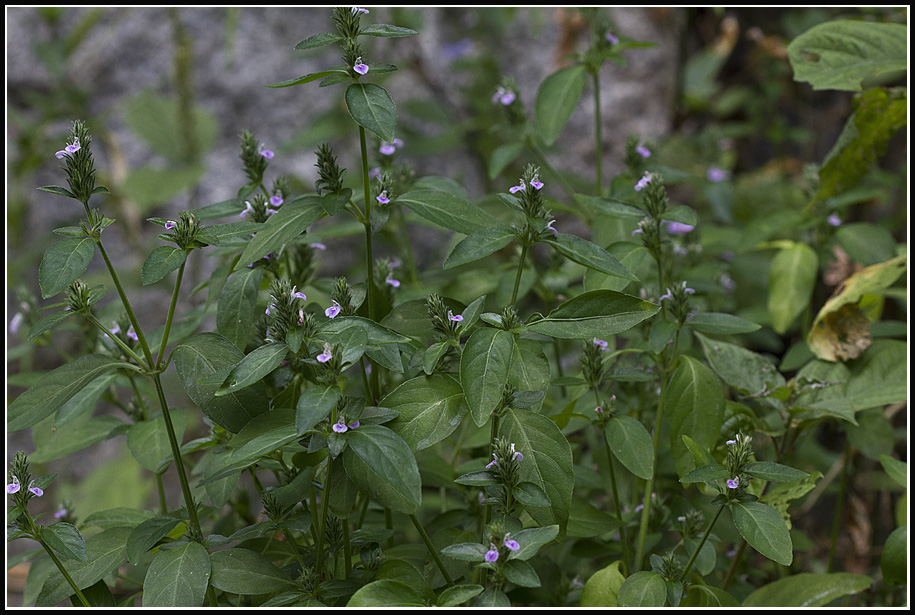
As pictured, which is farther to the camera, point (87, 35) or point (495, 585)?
point (87, 35)

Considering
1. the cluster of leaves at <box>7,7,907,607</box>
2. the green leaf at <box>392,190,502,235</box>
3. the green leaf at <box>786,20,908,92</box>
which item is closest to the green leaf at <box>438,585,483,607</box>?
the cluster of leaves at <box>7,7,907,607</box>

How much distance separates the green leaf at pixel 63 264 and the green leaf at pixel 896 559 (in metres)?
1.17

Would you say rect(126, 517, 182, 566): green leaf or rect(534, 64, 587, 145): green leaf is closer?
rect(126, 517, 182, 566): green leaf

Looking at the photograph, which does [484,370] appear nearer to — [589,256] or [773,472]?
[589,256]

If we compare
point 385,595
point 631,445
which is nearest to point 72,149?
point 385,595

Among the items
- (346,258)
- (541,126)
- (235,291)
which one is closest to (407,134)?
(346,258)

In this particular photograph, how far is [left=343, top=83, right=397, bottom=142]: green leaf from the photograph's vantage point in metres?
0.82

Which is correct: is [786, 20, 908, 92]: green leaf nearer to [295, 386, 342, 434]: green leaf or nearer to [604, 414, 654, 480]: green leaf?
[604, 414, 654, 480]: green leaf

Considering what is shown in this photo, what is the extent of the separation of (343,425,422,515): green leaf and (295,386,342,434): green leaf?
2.1 inches

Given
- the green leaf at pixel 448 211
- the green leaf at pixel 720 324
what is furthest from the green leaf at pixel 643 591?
the green leaf at pixel 448 211

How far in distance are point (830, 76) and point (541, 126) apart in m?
0.58

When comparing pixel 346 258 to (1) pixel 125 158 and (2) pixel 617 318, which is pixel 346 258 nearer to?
(1) pixel 125 158

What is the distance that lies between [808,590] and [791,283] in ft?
2.08

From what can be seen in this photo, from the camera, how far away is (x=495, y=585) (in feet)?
2.61
